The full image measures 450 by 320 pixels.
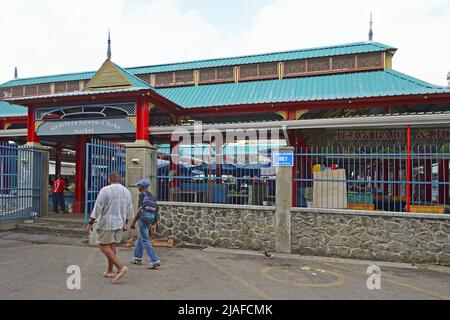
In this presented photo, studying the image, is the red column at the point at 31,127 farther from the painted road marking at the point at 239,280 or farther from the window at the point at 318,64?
the window at the point at 318,64

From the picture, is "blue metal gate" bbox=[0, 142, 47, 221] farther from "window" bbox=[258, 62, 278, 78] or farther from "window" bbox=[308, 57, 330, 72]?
"window" bbox=[308, 57, 330, 72]

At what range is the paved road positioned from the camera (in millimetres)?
4875

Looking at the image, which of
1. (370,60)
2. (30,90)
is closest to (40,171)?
(30,90)

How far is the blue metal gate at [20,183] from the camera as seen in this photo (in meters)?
9.74

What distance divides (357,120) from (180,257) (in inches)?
210

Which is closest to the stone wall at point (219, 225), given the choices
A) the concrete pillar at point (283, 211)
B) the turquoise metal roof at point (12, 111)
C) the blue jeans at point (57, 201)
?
the concrete pillar at point (283, 211)

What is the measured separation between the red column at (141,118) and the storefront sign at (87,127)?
20 cm

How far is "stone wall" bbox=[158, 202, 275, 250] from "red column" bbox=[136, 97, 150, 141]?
1924 millimetres

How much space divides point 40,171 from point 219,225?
6129 millimetres

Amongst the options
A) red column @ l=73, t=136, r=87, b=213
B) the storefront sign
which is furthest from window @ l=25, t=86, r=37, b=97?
the storefront sign

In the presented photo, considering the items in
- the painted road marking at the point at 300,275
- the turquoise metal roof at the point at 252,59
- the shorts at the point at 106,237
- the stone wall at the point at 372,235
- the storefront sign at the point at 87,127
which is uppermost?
the turquoise metal roof at the point at 252,59

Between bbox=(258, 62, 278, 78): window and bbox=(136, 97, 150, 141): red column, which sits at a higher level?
bbox=(258, 62, 278, 78): window

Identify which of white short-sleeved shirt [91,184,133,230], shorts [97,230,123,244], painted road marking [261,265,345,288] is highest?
white short-sleeved shirt [91,184,133,230]
